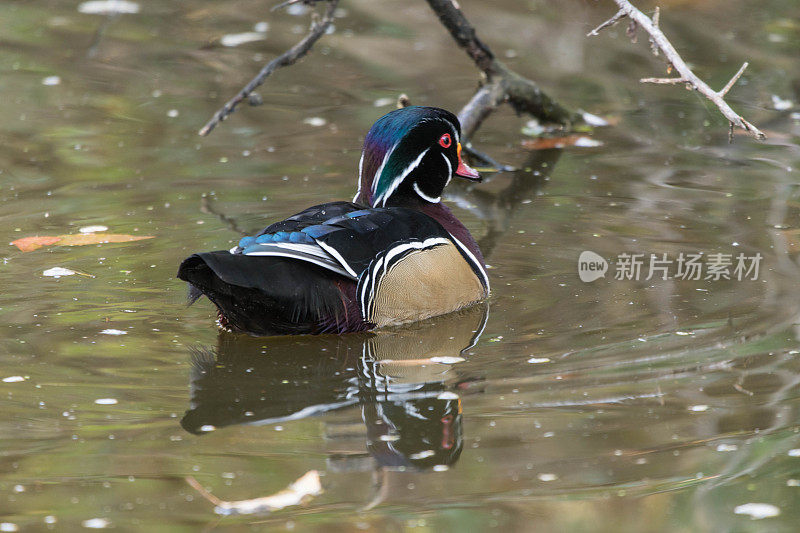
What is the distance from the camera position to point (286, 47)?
40.1 feet

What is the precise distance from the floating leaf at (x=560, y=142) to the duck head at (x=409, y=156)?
3024 mm

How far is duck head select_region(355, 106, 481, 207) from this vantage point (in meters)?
6.25

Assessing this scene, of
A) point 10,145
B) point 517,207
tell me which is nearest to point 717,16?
point 517,207

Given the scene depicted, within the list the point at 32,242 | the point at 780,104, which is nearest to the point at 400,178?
the point at 32,242

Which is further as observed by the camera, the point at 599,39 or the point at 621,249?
the point at 599,39

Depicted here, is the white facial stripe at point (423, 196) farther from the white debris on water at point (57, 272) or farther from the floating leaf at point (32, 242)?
the floating leaf at point (32, 242)

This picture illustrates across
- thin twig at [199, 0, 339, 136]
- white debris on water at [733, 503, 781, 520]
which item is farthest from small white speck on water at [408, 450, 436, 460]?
thin twig at [199, 0, 339, 136]

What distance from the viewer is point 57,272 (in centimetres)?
645

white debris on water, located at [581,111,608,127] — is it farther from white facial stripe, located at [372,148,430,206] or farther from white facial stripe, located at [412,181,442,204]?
white facial stripe, located at [372,148,430,206]

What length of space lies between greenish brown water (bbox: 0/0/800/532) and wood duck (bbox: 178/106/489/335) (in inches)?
7.0

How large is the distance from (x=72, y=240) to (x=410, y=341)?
99.7 inches

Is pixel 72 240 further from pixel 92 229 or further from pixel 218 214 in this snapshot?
pixel 218 214

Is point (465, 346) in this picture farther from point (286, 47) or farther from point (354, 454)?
point (286, 47)

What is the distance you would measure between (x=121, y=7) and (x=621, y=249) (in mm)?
8731
